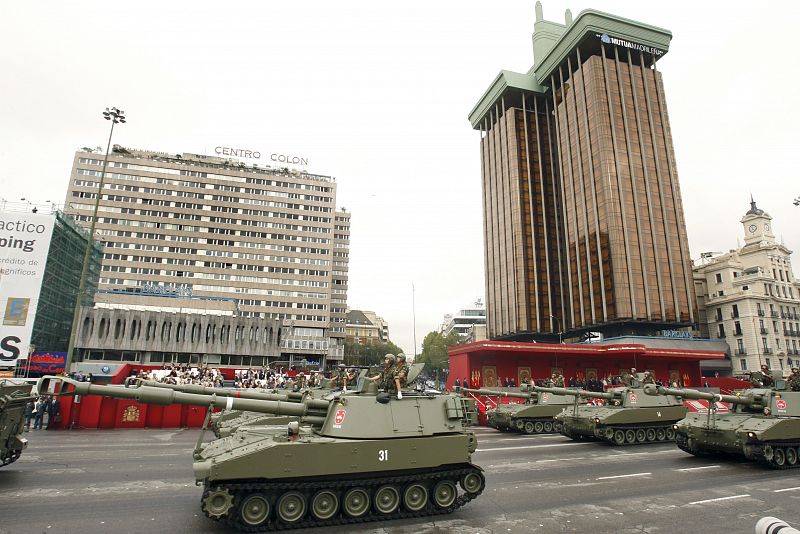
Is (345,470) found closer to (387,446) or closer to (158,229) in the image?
(387,446)

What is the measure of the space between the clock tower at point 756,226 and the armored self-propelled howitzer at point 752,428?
64.8 metres

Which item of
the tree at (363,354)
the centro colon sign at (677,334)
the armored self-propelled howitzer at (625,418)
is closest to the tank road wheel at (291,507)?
the armored self-propelled howitzer at (625,418)

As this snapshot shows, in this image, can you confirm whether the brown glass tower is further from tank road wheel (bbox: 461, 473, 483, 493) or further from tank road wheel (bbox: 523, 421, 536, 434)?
tank road wheel (bbox: 461, 473, 483, 493)

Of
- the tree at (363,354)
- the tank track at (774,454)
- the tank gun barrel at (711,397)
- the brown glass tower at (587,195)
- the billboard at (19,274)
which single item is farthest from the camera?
the tree at (363,354)

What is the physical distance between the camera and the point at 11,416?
35.3 ft

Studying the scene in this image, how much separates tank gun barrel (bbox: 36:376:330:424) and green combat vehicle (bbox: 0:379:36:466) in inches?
147

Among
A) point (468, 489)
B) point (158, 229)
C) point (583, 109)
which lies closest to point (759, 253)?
point (583, 109)

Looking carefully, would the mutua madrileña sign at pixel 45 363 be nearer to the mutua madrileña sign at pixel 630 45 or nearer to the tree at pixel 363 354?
the tree at pixel 363 354

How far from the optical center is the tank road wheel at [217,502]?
7.14 m

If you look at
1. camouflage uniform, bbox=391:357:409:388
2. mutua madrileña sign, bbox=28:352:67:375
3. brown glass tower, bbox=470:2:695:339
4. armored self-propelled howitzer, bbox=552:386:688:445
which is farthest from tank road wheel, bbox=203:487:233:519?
brown glass tower, bbox=470:2:695:339

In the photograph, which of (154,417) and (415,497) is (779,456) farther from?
(154,417)

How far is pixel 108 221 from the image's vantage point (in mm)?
72000

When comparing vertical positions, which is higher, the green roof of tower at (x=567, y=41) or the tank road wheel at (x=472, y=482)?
the green roof of tower at (x=567, y=41)

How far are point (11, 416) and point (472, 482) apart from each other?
10.9 m
